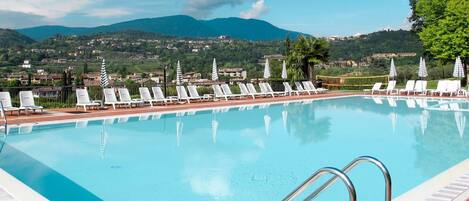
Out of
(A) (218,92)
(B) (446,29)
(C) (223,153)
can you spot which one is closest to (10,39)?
(A) (218,92)

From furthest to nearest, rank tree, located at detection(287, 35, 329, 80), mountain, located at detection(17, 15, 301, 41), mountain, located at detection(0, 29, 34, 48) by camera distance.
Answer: mountain, located at detection(17, 15, 301, 41)
mountain, located at detection(0, 29, 34, 48)
tree, located at detection(287, 35, 329, 80)

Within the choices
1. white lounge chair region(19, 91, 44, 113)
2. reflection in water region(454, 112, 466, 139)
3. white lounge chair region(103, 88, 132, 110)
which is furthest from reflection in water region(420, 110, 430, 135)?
white lounge chair region(19, 91, 44, 113)

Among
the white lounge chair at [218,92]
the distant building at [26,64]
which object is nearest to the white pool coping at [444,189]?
the white lounge chair at [218,92]

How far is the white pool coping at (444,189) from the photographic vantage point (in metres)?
4.77

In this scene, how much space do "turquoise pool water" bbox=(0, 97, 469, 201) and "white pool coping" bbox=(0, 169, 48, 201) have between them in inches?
11.0

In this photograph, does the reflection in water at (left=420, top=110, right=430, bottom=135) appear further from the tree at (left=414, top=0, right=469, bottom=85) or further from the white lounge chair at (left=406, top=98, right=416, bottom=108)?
the tree at (left=414, top=0, right=469, bottom=85)

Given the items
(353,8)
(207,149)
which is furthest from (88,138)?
(353,8)

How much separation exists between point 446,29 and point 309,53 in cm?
881

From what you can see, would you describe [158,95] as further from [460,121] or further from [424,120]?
[460,121]

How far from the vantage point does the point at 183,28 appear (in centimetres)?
10794

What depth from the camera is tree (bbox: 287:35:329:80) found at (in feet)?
79.5

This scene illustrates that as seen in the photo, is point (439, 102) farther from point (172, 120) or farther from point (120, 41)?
point (120, 41)

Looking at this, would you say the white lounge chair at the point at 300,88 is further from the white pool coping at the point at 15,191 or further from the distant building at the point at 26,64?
the white pool coping at the point at 15,191

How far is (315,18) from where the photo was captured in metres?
40.6
